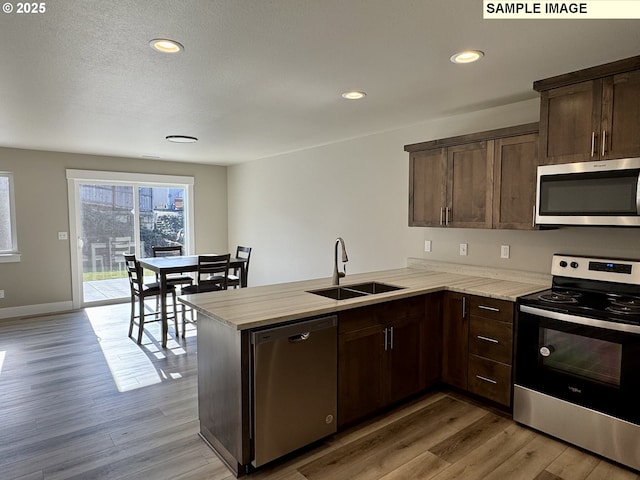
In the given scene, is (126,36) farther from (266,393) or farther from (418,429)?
(418,429)

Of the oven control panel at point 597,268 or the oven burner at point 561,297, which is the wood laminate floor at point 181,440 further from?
the oven control panel at point 597,268

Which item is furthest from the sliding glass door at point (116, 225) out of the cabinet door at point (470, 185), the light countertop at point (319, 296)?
the cabinet door at point (470, 185)

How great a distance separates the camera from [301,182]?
5.52 metres

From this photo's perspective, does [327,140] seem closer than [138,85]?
No

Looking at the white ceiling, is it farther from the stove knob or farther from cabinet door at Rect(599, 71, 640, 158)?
the stove knob

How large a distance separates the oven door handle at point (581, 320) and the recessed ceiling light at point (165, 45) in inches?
106

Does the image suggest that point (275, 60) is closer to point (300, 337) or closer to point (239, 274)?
point (300, 337)

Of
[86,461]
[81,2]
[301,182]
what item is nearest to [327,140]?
[301,182]

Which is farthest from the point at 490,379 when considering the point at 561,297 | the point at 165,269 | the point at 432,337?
the point at 165,269

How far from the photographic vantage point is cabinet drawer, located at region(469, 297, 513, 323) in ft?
8.93

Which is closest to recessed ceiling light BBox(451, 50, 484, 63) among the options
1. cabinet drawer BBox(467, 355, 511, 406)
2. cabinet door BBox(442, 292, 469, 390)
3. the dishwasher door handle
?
cabinet door BBox(442, 292, 469, 390)

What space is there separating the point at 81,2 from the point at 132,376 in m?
3.02

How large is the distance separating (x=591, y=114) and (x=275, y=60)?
2.03 m

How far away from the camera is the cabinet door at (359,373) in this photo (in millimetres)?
2514
